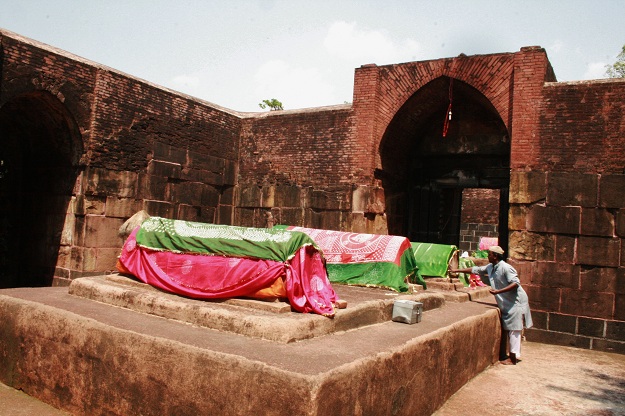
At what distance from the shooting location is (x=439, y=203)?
37.5ft

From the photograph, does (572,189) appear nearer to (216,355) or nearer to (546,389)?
(546,389)

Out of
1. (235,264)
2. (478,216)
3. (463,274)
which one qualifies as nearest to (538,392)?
(235,264)

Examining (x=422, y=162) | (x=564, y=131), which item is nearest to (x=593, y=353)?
(x=564, y=131)

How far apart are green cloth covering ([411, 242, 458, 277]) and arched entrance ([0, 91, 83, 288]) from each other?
19.9 ft

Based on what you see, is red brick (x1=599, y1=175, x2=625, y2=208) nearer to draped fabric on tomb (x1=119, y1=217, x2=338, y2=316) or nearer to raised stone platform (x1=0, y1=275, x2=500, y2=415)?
raised stone platform (x1=0, y1=275, x2=500, y2=415)

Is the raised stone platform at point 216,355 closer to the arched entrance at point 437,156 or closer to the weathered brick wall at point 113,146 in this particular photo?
the weathered brick wall at point 113,146

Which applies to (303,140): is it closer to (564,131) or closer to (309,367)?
(564,131)

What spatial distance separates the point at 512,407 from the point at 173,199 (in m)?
7.58

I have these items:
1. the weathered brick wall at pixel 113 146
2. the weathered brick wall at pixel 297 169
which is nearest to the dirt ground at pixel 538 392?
the weathered brick wall at pixel 113 146

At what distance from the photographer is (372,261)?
693cm

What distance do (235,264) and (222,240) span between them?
0.37m

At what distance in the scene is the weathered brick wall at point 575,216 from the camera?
7695 mm

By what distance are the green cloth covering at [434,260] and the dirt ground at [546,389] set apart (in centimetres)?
167

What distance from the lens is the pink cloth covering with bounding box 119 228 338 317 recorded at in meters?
4.33
